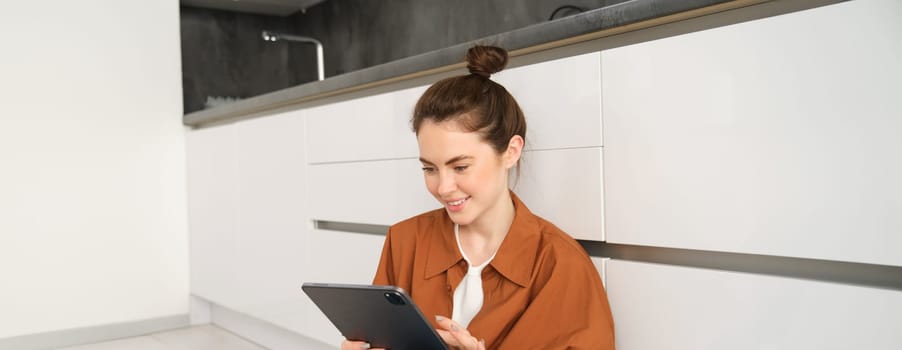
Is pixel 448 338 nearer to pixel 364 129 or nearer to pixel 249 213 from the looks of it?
pixel 364 129

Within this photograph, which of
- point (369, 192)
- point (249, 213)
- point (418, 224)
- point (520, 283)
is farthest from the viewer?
point (249, 213)

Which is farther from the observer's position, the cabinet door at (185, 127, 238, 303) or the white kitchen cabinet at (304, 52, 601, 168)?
the cabinet door at (185, 127, 238, 303)

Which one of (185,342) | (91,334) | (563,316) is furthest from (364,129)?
(91,334)

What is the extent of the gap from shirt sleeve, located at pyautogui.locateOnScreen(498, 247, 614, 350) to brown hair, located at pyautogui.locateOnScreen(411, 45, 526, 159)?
0.23m

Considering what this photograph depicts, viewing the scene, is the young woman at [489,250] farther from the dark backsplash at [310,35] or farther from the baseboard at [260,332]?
the dark backsplash at [310,35]

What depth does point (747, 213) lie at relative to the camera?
3.68ft

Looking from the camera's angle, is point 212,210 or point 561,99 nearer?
point 561,99

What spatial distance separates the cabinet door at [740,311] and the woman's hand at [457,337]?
1.04 feet

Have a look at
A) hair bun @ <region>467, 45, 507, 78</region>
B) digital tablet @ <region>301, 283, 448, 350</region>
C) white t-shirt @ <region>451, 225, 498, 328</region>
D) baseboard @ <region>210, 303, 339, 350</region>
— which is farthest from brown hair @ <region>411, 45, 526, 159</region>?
baseboard @ <region>210, 303, 339, 350</region>

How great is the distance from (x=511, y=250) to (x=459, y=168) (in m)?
0.16

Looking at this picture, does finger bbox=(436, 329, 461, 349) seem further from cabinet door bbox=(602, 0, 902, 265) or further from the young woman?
cabinet door bbox=(602, 0, 902, 265)

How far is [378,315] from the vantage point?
1.13m

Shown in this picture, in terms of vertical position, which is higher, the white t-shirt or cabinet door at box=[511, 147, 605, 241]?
cabinet door at box=[511, 147, 605, 241]

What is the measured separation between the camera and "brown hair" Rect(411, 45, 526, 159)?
1232mm
